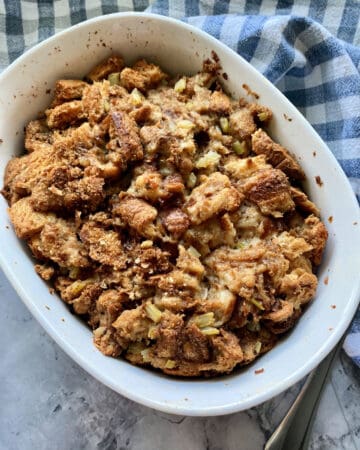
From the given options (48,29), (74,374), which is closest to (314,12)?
(48,29)

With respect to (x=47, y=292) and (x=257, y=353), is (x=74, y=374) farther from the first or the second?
(x=257, y=353)

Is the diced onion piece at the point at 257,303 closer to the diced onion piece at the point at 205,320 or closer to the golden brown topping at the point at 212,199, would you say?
the diced onion piece at the point at 205,320

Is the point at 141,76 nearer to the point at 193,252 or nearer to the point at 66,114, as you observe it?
the point at 66,114

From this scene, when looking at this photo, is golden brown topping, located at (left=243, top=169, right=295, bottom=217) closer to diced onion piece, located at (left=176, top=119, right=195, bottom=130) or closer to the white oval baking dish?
the white oval baking dish

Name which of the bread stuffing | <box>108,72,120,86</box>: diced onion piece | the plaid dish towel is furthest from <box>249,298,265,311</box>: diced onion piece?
<box>108,72,120,86</box>: diced onion piece

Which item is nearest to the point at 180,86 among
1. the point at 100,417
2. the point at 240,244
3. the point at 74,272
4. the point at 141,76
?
the point at 141,76
